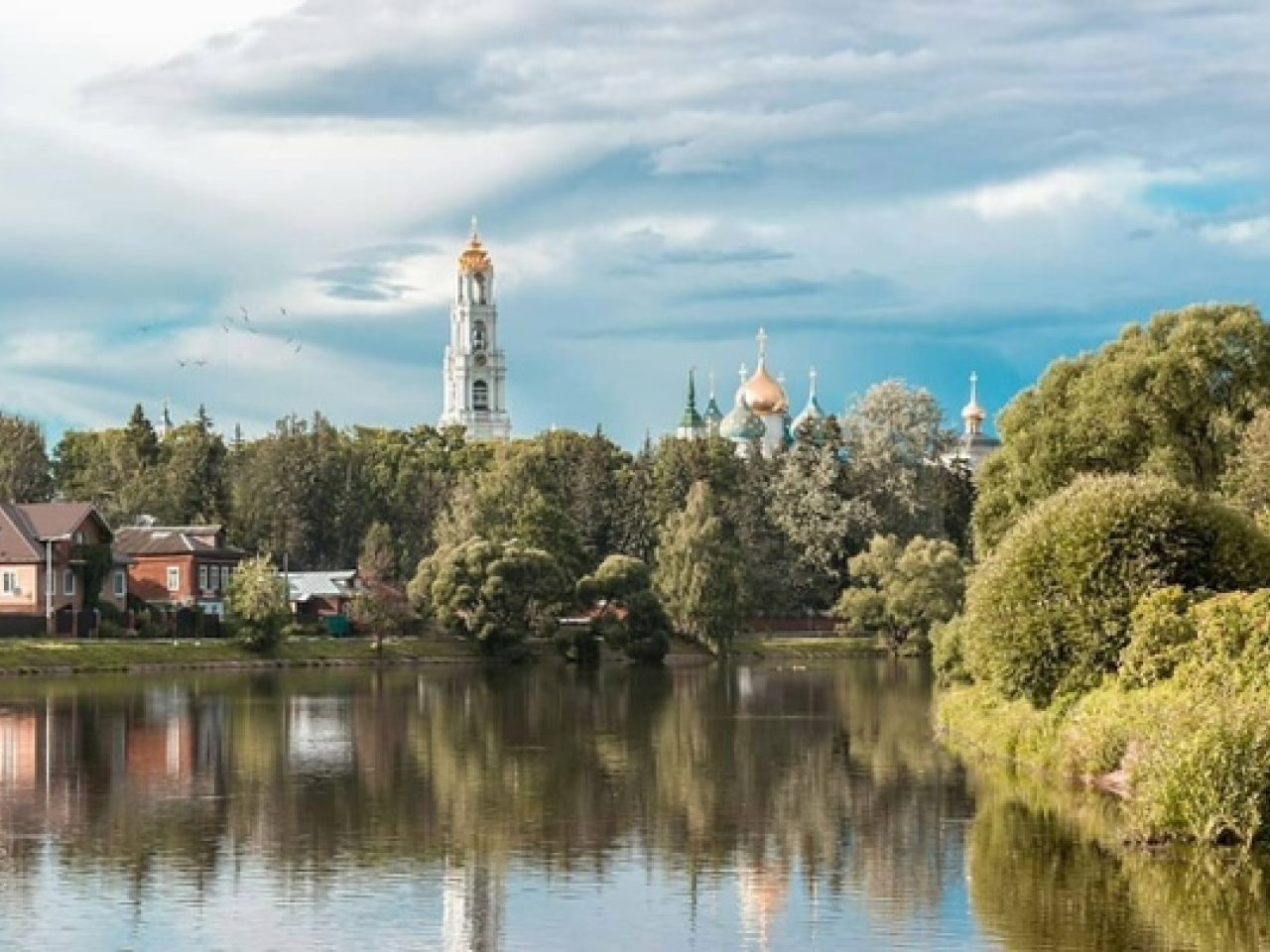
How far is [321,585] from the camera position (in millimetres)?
119188

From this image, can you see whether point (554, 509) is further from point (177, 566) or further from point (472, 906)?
point (472, 906)

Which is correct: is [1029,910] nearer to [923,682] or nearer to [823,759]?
[823,759]

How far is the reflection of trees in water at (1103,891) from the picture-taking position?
2695cm

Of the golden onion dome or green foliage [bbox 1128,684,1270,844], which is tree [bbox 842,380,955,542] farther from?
green foliage [bbox 1128,684,1270,844]

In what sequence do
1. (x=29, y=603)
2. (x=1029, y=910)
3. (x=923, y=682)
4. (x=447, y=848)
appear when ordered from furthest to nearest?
(x=29, y=603), (x=923, y=682), (x=447, y=848), (x=1029, y=910)

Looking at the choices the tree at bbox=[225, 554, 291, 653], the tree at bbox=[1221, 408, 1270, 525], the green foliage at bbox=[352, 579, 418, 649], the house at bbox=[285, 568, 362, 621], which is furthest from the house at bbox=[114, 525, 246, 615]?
the tree at bbox=[1221, 408, 1270, 525]

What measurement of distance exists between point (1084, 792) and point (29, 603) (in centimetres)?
6800

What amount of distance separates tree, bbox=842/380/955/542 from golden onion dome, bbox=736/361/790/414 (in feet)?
190

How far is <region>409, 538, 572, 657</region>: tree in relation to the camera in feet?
337

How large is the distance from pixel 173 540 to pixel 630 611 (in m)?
23.3

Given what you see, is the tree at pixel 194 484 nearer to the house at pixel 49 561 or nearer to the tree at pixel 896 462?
the house at pixel 49 561

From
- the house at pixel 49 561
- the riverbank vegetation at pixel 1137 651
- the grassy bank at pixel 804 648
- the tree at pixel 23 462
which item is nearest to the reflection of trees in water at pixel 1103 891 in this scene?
the riverbank vegetation at pixel 1137 651

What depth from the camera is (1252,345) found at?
6800 centimetres

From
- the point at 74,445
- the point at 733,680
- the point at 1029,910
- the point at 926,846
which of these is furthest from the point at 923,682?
the point at 74,445
